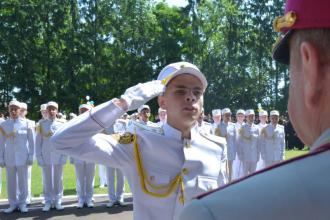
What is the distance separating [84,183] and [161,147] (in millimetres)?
8184

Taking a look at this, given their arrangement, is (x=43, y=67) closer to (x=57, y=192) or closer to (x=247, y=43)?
(x=247, y=43)

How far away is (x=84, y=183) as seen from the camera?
1061cm

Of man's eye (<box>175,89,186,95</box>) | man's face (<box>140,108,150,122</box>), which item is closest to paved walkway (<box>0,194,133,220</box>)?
man's face (<box>140,108,150,122</box>)

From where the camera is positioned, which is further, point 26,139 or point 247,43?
point 247,43

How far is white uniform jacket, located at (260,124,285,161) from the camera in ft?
45.1

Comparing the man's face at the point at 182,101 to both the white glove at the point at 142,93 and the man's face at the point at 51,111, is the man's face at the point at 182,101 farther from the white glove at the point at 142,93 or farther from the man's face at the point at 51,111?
the man's face at the point at 51,111

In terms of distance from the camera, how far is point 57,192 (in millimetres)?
10305

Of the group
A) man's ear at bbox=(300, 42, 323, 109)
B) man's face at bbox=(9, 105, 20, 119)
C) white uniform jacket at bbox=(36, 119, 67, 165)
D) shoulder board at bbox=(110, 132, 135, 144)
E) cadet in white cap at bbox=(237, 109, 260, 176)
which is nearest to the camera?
man's ear at bbox=(300, 42, 323, 109)

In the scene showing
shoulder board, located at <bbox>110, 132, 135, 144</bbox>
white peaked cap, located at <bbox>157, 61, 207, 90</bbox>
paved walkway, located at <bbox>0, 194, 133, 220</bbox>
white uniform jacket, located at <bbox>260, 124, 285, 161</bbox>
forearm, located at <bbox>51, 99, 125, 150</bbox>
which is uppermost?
white peaked cap, located at <bbox>157, 61, 207, 90</bbox>

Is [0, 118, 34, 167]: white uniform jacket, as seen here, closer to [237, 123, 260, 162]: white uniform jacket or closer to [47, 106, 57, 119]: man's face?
[47, 106, 57, 119]: man's face

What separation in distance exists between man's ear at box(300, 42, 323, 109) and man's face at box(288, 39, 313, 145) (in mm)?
21

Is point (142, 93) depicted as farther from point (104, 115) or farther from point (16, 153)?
point (16, 153)

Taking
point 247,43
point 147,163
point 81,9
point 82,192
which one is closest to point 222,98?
point 247,43

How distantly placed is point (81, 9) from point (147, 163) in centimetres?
3622
